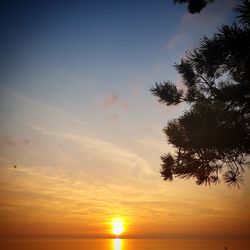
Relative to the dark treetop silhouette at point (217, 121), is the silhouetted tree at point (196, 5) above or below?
above

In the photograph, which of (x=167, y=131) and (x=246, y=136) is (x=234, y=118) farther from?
(x=167, y=131)

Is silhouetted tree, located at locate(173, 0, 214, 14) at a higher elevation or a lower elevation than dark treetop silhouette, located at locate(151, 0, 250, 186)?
higher

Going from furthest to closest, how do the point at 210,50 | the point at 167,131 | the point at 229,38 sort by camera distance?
1. the point at 167,131
2. the point at 210,50
3. the point at 229,38

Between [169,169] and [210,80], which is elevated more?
[210,80]

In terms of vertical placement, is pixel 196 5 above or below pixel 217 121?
above

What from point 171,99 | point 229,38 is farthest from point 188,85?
point 229,38

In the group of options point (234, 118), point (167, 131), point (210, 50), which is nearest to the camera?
point (210, 50)

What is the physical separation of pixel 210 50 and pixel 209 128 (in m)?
1.60

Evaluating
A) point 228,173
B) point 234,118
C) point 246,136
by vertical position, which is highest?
point 234,118

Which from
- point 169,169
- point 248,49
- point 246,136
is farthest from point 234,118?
point 169,169

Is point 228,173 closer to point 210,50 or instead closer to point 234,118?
point 234,118

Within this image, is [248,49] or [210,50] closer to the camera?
[248,49]

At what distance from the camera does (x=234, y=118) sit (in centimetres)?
696

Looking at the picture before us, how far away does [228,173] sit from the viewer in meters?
7.52
